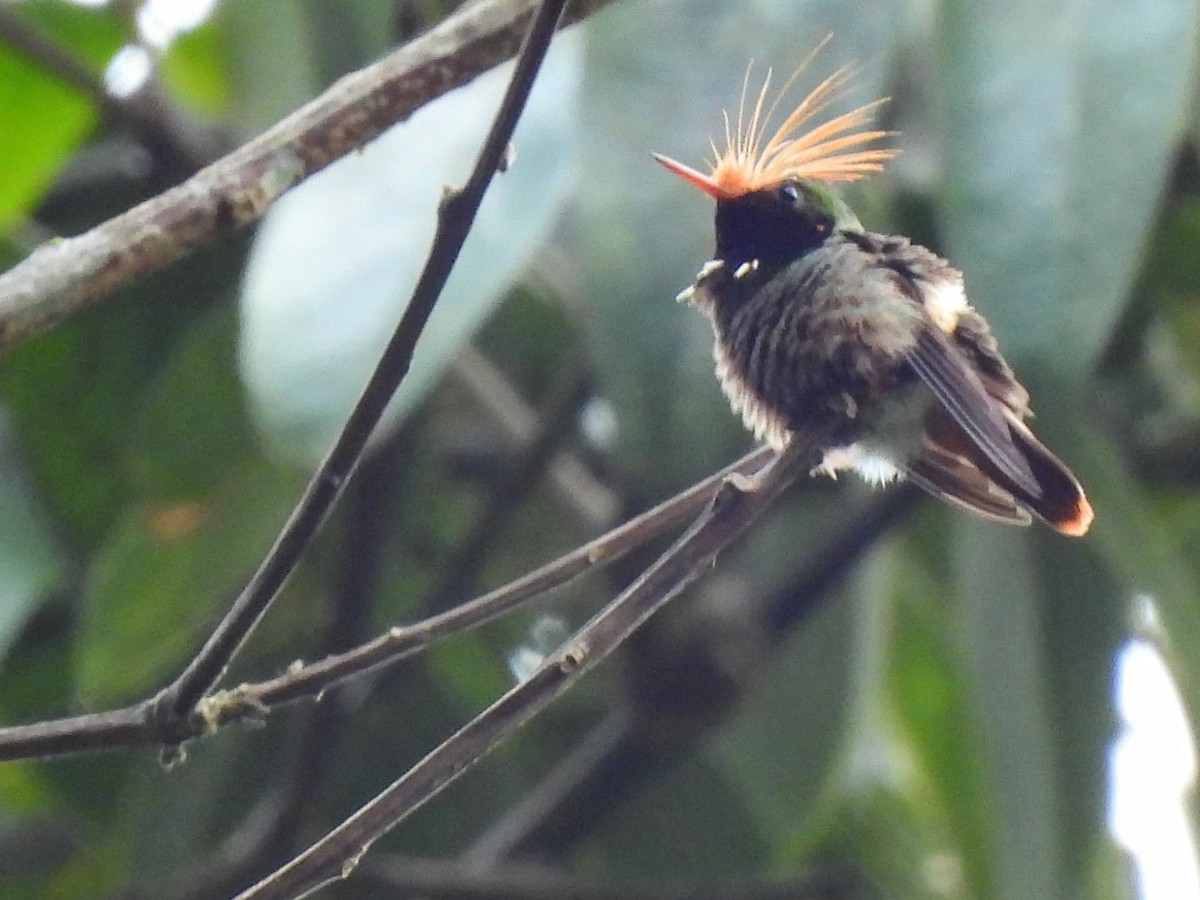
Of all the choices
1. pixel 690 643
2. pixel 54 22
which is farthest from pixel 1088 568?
pixel 54 22

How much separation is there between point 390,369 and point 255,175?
0.22 m

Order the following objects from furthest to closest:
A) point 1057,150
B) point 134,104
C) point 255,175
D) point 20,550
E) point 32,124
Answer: point 32,124
point 134,104
point 20,550
point 1057,150
point 255,175

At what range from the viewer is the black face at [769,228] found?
4.98 feet

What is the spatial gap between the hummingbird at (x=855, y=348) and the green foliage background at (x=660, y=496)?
0.14 m

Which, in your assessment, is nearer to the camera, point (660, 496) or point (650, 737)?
point (660, 496)

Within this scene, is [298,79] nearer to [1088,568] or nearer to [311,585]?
[311,585]

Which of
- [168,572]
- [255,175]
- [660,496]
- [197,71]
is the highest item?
[197,71]

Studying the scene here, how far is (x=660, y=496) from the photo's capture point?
5.67 feet

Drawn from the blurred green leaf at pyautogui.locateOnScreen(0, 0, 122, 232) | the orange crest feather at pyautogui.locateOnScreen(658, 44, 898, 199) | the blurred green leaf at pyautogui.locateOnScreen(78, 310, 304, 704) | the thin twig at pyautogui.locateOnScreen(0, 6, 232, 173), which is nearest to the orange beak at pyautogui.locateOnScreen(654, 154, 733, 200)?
the orange crest feather at pyautogui.locateOnScreen(658, 44, 898, 199)

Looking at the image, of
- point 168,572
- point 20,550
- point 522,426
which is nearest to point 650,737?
point 522,426

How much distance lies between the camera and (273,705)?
40.1 inches

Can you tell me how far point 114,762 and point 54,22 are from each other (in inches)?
44.7

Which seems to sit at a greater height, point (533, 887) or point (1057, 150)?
point (1057, 150)

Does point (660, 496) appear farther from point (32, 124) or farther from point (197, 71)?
point (197, 71)
